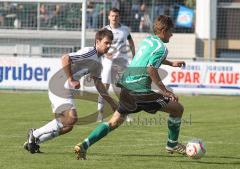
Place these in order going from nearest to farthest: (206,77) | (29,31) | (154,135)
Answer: (154,135)
(206,77)
(29,31)

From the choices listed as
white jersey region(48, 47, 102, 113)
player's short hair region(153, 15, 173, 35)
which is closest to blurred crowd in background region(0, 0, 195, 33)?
white jersey region(48, 47, 102, 113)

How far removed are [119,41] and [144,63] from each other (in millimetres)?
6367

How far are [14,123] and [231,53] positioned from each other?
20763mm

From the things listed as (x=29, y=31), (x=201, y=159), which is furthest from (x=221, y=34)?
(x=201, y=159)

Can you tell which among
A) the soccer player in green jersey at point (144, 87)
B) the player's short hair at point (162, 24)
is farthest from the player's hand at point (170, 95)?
the player's short hair at point (162, 24)

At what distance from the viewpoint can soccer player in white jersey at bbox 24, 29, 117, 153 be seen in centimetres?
1094

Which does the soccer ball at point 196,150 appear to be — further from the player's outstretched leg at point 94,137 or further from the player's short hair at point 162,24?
the player's short hair at point 162,24

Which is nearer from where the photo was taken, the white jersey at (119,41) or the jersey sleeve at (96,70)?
the jersey sleeve at (96,70)

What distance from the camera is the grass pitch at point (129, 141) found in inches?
412

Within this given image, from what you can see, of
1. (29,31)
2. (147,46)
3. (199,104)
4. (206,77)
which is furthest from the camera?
(29,31)

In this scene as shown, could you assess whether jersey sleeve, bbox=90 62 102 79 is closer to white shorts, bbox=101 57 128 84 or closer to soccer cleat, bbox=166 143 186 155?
soccer cleat, bbox=166 143 186 155

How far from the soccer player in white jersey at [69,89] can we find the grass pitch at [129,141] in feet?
0.96

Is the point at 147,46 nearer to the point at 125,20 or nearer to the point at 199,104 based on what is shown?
the point at 199,104

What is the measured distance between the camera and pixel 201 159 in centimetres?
1112
